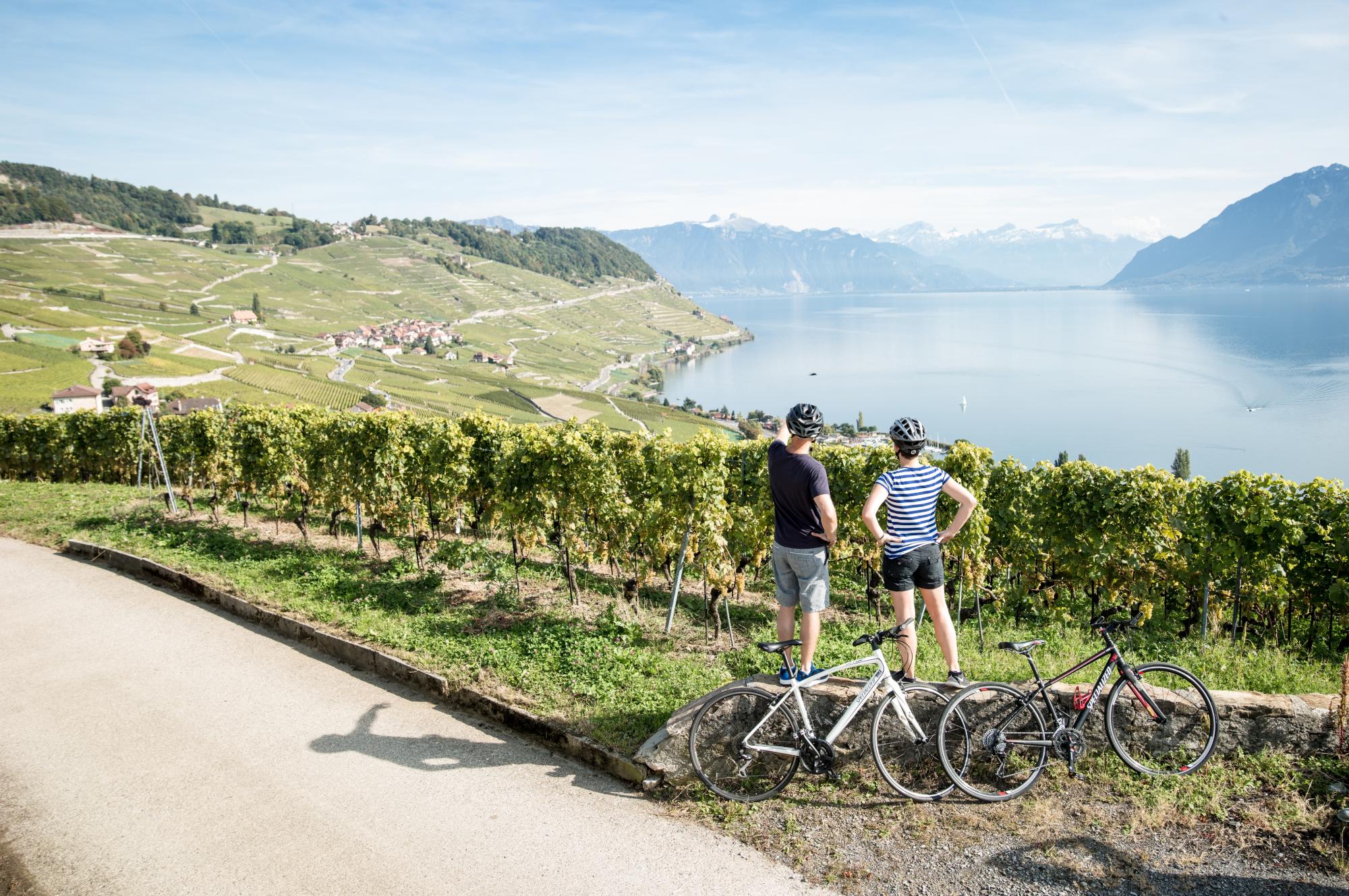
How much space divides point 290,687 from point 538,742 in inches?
113

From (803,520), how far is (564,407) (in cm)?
11628

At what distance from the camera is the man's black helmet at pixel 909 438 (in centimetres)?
545

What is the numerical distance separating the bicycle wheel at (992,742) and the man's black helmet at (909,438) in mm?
1644

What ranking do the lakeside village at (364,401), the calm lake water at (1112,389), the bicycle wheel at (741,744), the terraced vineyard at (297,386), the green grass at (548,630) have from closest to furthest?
the bicycle wheel at (741,744) → the green grass at (548,630) → the lakeside village at (364,401) → the calm lake water at (1112,389) → the terraced vineyard at (297,386)

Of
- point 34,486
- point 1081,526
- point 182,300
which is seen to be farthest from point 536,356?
point 1081,526

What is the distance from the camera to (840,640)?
775 centimetres

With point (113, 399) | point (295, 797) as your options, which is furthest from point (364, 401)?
point (295, 797)

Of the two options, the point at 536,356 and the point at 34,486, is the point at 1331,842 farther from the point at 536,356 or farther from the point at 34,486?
the point at 536,356

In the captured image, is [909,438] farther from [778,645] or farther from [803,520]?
[778,645]

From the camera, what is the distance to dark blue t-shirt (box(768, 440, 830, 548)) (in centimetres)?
550

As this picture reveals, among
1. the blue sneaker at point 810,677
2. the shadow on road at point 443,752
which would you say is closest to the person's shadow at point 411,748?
the shadow on road at point 443,752

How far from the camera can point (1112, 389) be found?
11450 cm

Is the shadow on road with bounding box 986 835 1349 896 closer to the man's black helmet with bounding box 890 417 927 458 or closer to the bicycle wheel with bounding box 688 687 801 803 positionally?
the bicycle wheel with bounding box 688 687 801 803

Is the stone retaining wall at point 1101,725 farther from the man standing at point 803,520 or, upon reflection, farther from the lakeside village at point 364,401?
the lakeside village at point 364,401
